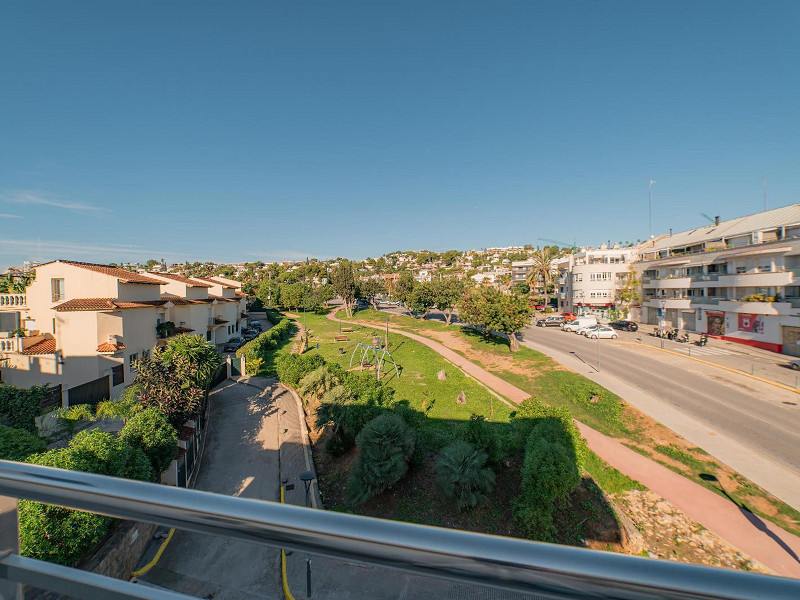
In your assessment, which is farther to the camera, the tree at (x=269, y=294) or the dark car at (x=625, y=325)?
the tree at (x=269, y=294)

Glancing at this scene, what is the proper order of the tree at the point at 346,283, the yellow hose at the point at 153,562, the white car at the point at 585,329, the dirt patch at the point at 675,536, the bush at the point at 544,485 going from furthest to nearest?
the tree at the point at 346,283
the white car at the point at 585,329
the dirt patch at the point at 675,536
the bush at the point at 544,485
the yellow hose at the point at 153,562

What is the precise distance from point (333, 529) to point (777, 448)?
19716mm

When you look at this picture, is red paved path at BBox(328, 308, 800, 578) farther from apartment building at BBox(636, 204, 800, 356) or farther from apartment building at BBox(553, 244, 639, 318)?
apartment building at BBox(553, 244, 639, 318)

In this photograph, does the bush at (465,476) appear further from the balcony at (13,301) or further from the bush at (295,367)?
the balcony at (13,301)

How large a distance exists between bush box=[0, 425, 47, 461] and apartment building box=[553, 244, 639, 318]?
4903cm

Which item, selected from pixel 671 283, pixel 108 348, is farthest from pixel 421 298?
pixel 108 348

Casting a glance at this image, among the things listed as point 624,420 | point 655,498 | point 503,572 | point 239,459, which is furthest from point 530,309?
point 503,572

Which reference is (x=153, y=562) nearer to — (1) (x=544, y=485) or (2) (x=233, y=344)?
(1) (x=544, y=485)

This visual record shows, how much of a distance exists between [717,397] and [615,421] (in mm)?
6520

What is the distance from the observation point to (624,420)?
53.9 ft

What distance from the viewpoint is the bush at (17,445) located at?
28.2 ft

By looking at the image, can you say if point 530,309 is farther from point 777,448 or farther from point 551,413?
point 551,413

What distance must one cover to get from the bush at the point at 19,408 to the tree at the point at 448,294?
3604cm

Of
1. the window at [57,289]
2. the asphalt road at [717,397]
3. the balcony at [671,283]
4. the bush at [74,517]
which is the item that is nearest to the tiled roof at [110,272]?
the window at [57,289]
